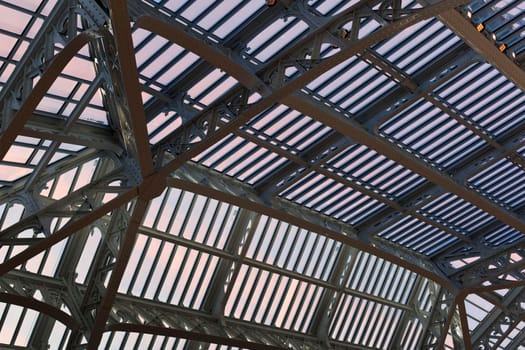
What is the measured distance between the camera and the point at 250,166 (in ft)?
98.8

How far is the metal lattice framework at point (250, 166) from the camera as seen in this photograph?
20500mm

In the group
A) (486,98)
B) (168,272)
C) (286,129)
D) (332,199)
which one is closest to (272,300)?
(332,199)

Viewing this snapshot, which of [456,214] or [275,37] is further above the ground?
[456,214]

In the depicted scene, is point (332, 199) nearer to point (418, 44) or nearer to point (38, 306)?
point (418, 44)

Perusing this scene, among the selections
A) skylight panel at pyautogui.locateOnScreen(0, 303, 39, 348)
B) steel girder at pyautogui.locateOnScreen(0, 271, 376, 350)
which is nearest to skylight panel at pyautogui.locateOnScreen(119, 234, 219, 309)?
steel girder at pyautogui.locateOnScreen(0, 271, 376, 350)

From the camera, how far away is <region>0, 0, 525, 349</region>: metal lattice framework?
20.5m

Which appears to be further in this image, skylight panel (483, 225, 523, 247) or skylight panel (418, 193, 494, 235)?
skylight panel (483, 225, 523, 247)

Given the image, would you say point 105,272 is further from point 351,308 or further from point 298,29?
point 351,308

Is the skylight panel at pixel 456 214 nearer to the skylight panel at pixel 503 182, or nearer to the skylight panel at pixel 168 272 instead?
the skylight panel at pixel 503 182

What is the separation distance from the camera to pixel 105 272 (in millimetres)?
27734

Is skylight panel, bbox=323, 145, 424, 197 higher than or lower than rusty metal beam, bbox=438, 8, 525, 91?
higher

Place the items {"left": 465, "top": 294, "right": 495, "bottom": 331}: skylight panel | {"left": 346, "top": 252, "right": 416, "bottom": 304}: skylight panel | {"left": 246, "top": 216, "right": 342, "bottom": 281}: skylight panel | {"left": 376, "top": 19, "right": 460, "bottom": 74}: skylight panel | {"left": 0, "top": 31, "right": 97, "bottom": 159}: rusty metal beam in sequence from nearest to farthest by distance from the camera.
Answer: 1. {"left": 0, "top": 31, "right": 97, "bottom": 159}: rusty metal beam
2. {"left": 376, "top": 19, "right": 460, "bottom": 74}: skylight panel
3. {"left": 246, "top": 216, "right": 342, "bottom": 281}: skylight panel
4. {"left": 346, "top": 252, "right": 416, "bottom": 304}: skylight panel
5. {"left": 465, "top": 294, "right": 495, "bottom": 331}: skylight panel

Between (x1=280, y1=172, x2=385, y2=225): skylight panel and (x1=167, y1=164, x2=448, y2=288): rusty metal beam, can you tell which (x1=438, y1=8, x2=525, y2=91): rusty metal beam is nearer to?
(x1=167, y1=164, x2=448, y2=288): rusty metal beam

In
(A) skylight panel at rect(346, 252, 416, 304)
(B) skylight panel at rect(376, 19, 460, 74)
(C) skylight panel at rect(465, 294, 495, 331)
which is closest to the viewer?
(B) skylight panel at rect(376, 19, 460, 74)
